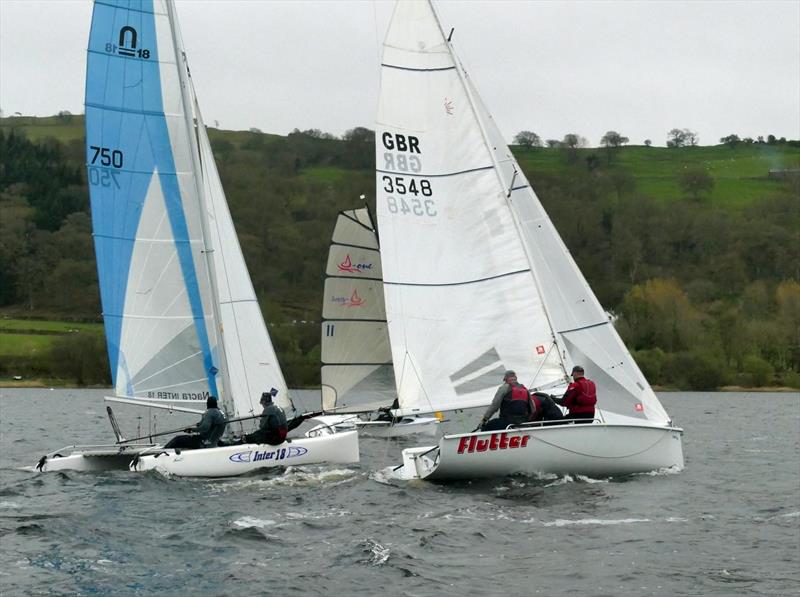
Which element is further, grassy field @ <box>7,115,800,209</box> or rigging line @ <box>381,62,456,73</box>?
grassy field @ <box>7,115,800,209</box>

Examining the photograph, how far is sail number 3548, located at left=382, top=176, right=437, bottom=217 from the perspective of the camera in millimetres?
20578

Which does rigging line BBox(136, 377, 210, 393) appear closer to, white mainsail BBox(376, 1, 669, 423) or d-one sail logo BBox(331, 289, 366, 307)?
white mainsail BBox(376, 1, 669, 423)

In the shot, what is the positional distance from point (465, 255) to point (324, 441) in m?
3.85

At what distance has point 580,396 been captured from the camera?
18953mm

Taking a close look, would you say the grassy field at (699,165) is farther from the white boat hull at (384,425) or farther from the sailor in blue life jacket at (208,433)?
the sailor in blue life jacket at (208,433)

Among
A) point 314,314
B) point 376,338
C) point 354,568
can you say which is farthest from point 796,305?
point 354,568

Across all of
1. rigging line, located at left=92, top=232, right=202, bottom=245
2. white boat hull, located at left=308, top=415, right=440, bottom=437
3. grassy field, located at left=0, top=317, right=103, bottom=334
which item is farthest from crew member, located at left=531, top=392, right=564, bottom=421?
grassy field, located at left=0, top=317, right=103, bottom=334

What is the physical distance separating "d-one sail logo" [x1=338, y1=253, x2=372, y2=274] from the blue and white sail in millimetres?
9907

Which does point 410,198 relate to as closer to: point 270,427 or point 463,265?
point 463,265

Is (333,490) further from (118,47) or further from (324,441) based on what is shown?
(118,47)

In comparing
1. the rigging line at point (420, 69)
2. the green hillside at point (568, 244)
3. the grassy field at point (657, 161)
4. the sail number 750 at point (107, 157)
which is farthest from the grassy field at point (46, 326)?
the rigging line at point (420, 69)

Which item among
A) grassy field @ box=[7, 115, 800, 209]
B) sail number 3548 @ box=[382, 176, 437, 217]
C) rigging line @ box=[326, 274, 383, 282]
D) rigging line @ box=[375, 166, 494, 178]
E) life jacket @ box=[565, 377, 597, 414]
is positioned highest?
grassy field @ box=[7, 115, 800, 209]

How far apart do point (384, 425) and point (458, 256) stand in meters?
9.70

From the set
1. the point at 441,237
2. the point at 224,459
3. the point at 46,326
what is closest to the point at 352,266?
the point at 441,237
